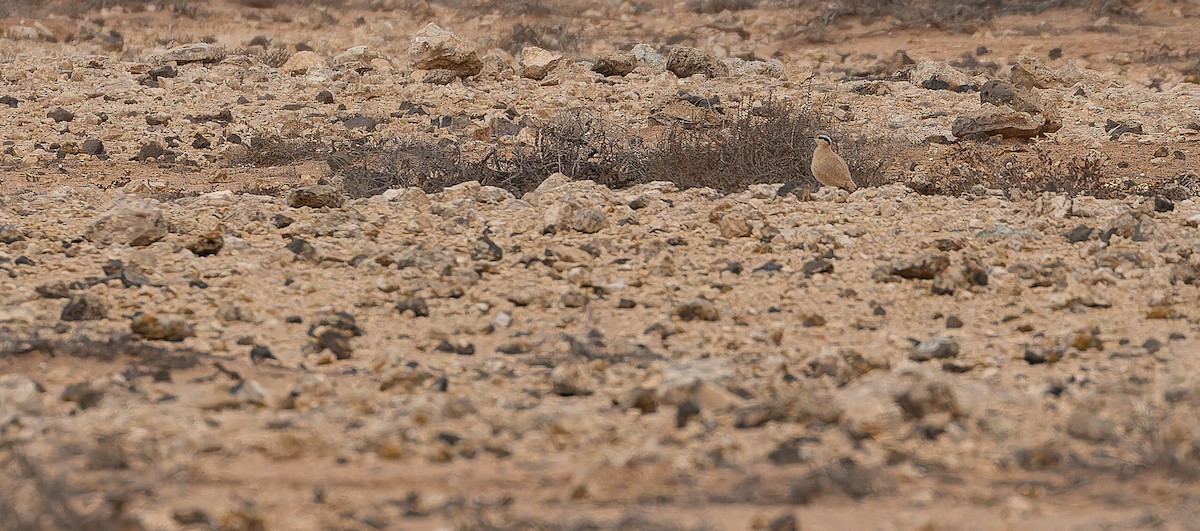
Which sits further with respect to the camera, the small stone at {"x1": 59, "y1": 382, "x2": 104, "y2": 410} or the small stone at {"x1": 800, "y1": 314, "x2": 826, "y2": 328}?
the small stone at {"x1": 800, "y1": 314, "x2": 826, "y2": 328}

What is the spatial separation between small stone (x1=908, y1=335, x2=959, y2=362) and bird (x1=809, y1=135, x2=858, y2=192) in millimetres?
2332

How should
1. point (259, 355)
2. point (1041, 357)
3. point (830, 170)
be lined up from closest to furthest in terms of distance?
point (1041, 357) → point (259, 355) → point (830, 170)

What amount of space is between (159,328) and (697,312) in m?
1.80

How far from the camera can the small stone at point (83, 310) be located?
4266mm

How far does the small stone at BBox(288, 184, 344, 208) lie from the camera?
228 inches

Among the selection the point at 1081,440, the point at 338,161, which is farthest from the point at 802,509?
the point at 338,161

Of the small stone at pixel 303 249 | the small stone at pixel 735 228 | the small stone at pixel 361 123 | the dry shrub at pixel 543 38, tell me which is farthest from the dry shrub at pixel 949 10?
the small stone at pixel 303 249

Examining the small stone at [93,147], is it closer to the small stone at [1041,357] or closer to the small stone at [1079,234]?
the small stone at [1079,234]

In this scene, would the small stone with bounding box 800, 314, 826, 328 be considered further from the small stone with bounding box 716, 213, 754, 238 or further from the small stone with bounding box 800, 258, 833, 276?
the small stone with bounding box 716, 213, 754, 238

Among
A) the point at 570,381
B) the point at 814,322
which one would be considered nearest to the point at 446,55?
the point at 814,322

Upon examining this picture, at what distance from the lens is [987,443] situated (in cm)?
289

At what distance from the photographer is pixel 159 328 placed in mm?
4105

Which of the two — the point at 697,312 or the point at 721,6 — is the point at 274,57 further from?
the point at 697,312

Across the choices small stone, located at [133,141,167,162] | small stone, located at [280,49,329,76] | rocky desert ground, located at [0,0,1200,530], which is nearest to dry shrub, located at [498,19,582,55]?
small stone, located at [280,49,329,76]
